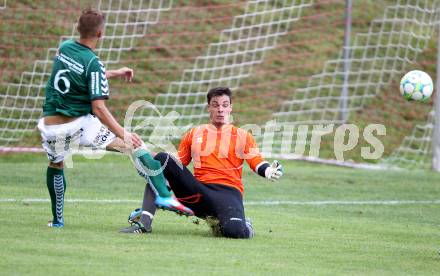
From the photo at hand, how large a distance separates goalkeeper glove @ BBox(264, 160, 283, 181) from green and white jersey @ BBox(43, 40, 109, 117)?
1461 mm

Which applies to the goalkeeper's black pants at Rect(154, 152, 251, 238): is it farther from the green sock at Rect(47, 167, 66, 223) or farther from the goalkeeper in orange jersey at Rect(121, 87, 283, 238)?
the green sock at Rect(47, 167, 66, 223)

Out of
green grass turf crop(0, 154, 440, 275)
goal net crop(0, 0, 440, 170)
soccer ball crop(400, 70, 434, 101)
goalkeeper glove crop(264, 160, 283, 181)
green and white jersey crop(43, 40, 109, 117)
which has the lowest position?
green grass turf crop(0, 154, 440, 275)

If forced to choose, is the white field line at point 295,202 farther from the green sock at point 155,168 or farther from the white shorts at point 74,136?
the green sock at point 155,168

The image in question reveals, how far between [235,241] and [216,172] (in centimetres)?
77

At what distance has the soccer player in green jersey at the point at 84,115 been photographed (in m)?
7.91

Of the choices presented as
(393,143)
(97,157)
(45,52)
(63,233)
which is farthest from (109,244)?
(393,143)

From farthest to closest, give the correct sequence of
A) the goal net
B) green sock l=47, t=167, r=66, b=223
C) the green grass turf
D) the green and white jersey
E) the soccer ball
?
1. the goal net
2. the soccer ball
3. green sock l=47, t=167, r=66, b=223
4. the green and white jersey
5. the green grass turf

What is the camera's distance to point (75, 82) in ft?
26.1

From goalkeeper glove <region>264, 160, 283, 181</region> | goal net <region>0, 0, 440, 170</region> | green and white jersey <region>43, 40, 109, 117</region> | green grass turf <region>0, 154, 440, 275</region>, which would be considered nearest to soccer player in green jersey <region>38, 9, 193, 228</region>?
green and white jersey <region>43, 40, 109, 117</region>

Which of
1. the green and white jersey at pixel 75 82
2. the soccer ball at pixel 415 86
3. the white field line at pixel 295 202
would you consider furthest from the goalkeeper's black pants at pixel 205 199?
the white field line at pixel 295 202

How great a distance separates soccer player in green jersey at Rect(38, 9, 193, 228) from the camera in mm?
7910

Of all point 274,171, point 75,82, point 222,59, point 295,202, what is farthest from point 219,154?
point 222,59

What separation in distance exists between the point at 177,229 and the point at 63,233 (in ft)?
3.94

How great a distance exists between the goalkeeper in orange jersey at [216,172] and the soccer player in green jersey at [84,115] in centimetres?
13
